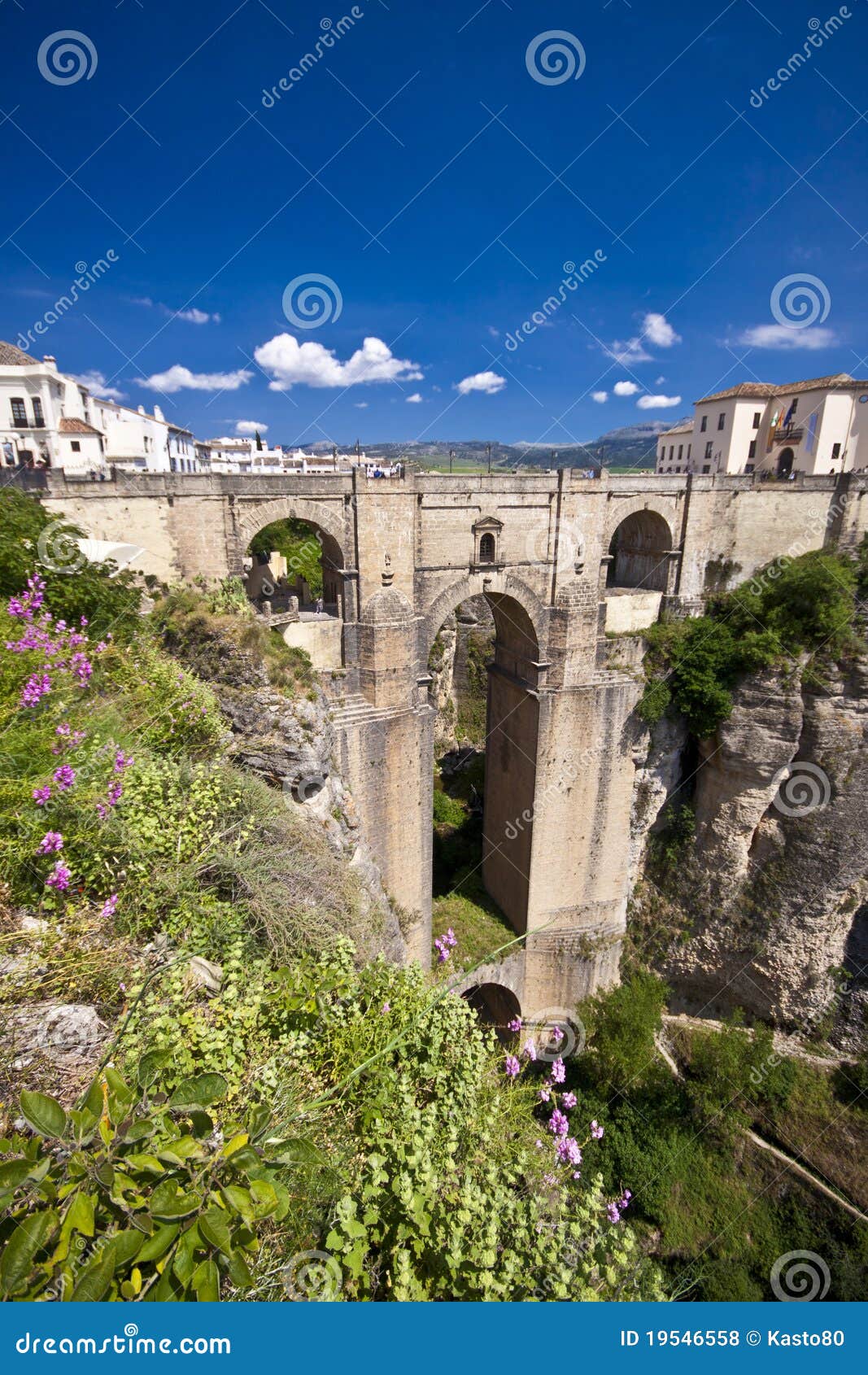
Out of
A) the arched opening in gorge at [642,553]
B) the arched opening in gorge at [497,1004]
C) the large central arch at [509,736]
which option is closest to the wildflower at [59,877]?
the large central arch at [509,736]

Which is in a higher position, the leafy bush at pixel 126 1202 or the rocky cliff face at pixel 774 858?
the leafy bush at pixel 126 1202

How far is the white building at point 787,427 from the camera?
26828 mm

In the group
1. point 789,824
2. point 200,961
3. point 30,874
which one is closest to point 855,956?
point 789,824

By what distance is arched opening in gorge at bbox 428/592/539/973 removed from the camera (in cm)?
1593

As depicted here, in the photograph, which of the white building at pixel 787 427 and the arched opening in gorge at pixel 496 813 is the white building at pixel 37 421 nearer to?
the arched opening in gorge at pixel 496 813

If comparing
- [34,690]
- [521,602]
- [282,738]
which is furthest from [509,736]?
[34,690]

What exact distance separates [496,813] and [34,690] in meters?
14.2

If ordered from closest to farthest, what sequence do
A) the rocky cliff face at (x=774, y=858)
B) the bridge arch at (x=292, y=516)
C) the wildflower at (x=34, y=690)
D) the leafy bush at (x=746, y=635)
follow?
the wildflower at (x=34, y=690)
the bridge arch at (x=292, y=516)
the leafy bush at (x=746, y=635)
the rocky cliff face at (x=774, y=858)

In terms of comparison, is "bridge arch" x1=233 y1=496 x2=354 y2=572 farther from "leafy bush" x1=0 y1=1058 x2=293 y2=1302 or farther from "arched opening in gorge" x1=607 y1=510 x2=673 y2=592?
"leafy bush" x1=0 y1=1058 x2=293 y2=1302

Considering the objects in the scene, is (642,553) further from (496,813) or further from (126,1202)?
(126,1202)

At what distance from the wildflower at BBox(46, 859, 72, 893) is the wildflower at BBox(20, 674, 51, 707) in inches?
59.2

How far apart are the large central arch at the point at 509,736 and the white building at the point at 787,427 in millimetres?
16364

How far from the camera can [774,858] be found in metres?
16.9

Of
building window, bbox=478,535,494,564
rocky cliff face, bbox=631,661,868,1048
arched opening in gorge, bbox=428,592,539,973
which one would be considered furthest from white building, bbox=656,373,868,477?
building window, bbox=478,535,494,564
